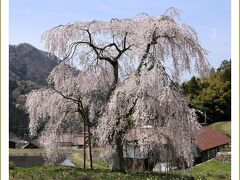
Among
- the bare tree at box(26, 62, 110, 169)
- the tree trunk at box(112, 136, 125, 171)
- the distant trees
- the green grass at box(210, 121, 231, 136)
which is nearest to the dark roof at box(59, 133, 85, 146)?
the bare tree at box(26, 62, 110, 169)

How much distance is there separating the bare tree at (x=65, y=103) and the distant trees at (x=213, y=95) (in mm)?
11594

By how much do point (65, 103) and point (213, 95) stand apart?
13.7 m

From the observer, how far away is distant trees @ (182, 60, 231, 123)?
69.2 feet

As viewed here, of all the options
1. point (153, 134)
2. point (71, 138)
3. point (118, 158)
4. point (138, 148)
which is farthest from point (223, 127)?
point (153, 134)

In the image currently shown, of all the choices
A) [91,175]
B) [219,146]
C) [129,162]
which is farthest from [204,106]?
[91,175]

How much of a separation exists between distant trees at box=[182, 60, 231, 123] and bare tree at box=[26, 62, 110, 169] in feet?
38.0

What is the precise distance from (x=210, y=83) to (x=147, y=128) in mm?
15506

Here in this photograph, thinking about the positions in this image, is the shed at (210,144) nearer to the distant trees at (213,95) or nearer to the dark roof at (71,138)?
the distant trees at (213,95)

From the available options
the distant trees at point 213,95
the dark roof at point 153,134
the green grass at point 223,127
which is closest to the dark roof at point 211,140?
the green grass at point 223,127
